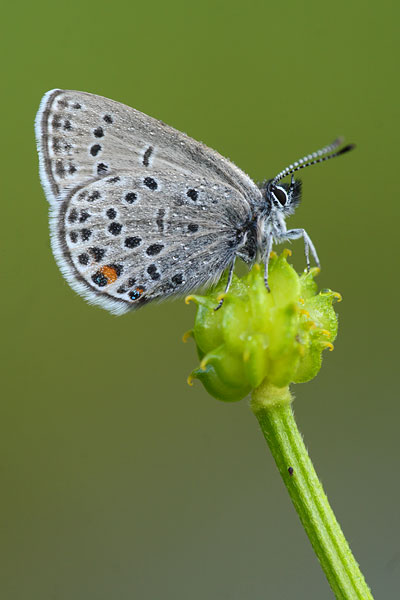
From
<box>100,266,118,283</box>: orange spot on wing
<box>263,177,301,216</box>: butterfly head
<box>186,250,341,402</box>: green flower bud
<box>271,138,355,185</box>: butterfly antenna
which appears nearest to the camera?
<box>186,250,341,402</box>: green flower bud

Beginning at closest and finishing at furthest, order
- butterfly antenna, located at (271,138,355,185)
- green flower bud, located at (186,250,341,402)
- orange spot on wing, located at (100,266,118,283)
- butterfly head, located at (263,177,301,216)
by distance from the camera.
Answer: green flower bud, located at (186,250,341,402), butterfly antenna, located at (271,138,355,185), orange spot on wing, located at (100,266,118,283), butterfly head, located at (263,177,301,216)

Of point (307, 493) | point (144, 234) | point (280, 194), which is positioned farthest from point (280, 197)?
point (307, 493)

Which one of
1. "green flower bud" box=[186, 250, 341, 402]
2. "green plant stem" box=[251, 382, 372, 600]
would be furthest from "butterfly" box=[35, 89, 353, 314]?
"green plant stem" box=[251, 382, 372, 600]

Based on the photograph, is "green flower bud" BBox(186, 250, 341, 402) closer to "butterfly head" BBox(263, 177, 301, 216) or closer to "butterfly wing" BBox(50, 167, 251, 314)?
"butterfly wing" BBox(50, 167, 251, 314)

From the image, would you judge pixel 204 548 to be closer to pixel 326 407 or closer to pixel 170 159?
pixel 326 407

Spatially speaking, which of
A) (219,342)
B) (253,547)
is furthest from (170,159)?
(253,547)

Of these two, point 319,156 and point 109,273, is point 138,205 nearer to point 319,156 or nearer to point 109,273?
point 109,273
